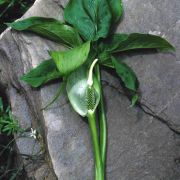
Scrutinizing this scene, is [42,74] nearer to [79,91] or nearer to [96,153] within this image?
[79,91]

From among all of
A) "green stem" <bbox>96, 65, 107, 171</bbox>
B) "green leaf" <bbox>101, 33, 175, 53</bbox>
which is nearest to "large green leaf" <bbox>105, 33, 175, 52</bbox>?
"green leaf" <bbox>101, 33, 175, 53</bbox>

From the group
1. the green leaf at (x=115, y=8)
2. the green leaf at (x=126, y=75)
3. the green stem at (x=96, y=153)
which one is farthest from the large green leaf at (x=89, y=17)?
the green stem at (x=96, y=153)

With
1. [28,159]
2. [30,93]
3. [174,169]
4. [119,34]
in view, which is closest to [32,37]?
[30,93]

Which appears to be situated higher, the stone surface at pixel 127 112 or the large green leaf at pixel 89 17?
the large green leaf at pixel 89 17

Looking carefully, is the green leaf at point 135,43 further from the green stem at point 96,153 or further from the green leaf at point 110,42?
the green stem at point 96,153

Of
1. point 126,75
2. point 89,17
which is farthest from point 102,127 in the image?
point 89,17
